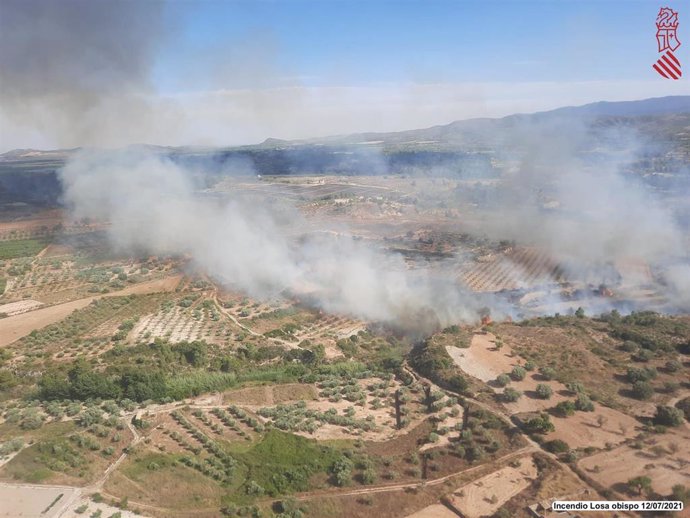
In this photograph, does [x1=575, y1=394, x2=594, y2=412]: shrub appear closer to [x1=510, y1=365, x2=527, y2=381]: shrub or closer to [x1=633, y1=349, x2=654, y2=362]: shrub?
[x1=510, y1=365, x2=527, y2=381]: shrub

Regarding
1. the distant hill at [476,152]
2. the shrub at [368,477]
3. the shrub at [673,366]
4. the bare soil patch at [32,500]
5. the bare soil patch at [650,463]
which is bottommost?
the bare soil patch at [650,463]

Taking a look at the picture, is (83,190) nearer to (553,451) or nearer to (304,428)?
(304,428)

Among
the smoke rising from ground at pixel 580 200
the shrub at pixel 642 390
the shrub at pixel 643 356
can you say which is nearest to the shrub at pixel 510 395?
the shrub at pixel 642 390

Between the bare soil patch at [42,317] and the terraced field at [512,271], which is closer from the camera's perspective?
the bare soil patch at [42,317]

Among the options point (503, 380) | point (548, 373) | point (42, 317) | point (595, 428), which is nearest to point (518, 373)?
point (503, 380)

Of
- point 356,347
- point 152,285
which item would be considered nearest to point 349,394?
point 356,347

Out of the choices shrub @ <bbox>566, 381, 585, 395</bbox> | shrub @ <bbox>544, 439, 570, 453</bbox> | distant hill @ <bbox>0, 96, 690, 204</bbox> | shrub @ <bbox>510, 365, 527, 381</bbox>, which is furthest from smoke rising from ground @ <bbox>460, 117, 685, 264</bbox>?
shrub @ <bbox>544, 439, 570, 453</bbox>

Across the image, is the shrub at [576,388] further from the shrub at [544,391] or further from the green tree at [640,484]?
the green tree at [640,484]

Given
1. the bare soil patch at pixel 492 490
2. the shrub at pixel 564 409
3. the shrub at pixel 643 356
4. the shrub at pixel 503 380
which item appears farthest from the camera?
the shrub at pixel 643 356

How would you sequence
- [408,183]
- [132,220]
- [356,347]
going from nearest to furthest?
[356,347] → [132,220] → [408,183]
